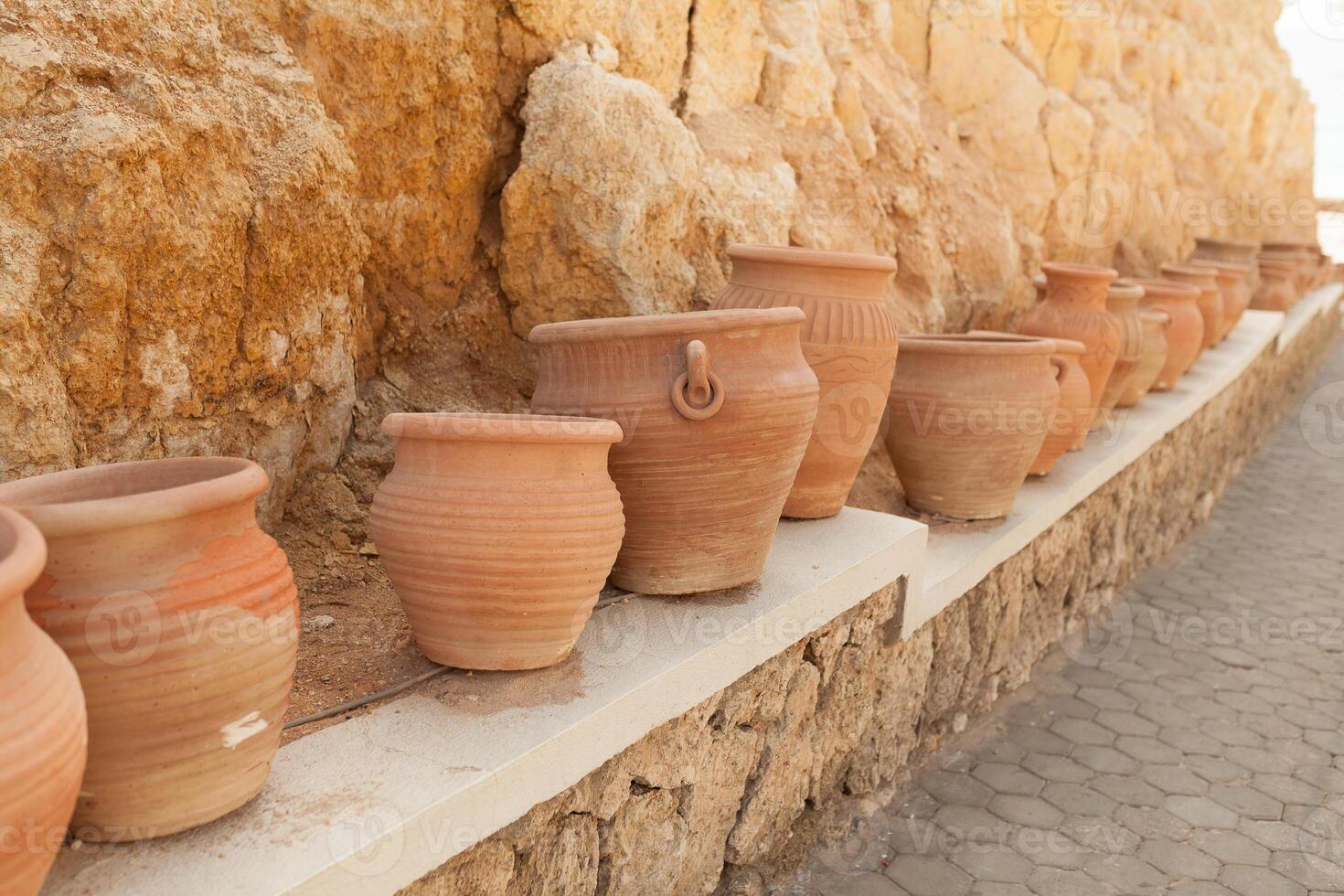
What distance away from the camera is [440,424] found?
199cm

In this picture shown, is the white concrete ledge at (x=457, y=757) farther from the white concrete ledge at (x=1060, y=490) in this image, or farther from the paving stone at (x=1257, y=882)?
the paving stone at (x=1257, y=882)

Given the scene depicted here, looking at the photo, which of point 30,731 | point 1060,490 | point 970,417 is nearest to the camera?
point 30,731

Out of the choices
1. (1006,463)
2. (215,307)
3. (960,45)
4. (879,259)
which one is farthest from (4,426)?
(960,45)

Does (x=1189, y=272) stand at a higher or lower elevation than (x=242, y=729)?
higher

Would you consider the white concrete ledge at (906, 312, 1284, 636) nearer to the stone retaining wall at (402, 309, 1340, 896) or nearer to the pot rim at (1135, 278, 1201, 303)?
the stone retaining wall at (402, 309, 1340, 896)

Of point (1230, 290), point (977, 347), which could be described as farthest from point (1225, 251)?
point (977, 347)

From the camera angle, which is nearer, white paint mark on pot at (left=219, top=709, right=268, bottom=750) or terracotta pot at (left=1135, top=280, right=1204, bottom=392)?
white paint mark on pot at (left=219, top=709, right=268, bottom=750)

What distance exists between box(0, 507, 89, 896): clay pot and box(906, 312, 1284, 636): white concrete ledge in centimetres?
225

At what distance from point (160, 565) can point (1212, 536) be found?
6078mm

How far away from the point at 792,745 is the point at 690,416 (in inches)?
36.9

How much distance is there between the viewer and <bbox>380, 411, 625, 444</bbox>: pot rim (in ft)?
6.47

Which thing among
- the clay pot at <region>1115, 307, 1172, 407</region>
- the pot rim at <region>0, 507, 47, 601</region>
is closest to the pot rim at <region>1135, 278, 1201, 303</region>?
the clay pot at <region>1115, 307, 1172, 407</region>

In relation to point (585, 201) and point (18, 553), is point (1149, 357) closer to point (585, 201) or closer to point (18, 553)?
point (585, 201)

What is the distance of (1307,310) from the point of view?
424 inches
